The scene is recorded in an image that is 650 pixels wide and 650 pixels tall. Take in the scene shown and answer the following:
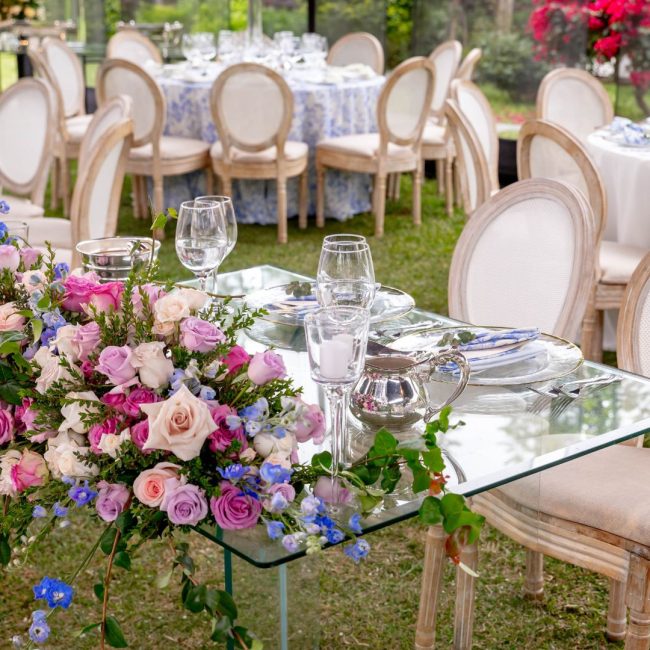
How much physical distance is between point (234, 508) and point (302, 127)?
519 cm

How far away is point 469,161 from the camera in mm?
4457

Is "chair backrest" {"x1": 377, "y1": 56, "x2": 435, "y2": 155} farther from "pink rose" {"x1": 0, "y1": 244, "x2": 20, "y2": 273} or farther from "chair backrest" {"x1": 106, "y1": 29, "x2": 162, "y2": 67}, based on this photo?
"pink rose" {"x1": 0, "y1": 244, "x2": 20, "y2": 273}

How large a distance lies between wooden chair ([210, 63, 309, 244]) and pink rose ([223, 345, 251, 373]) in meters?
4.48

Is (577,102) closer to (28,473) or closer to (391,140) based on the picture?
(391,140)

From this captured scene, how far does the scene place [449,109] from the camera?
429 centimetres

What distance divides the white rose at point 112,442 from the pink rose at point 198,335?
0.12 metres

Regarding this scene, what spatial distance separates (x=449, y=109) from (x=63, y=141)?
2867 millimetres

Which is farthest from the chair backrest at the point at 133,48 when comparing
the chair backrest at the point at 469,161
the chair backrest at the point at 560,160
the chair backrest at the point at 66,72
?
the chair backrest at the point at 560,160

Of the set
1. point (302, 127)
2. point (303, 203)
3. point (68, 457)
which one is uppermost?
point (68, 457)

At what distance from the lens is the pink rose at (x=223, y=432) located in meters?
1.21

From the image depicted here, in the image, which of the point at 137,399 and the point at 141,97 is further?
the point at 141,97

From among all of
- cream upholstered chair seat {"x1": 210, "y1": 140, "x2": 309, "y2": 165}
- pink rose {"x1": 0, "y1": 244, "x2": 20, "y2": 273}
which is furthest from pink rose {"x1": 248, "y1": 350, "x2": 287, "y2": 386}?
cream upholstered chair seat {"x1": 210, "y1": 140, "x2": 309, "y2": 165}

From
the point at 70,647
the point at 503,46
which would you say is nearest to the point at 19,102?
the point at 70,647

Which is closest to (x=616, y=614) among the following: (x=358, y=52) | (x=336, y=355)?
(x=336, y=355)
